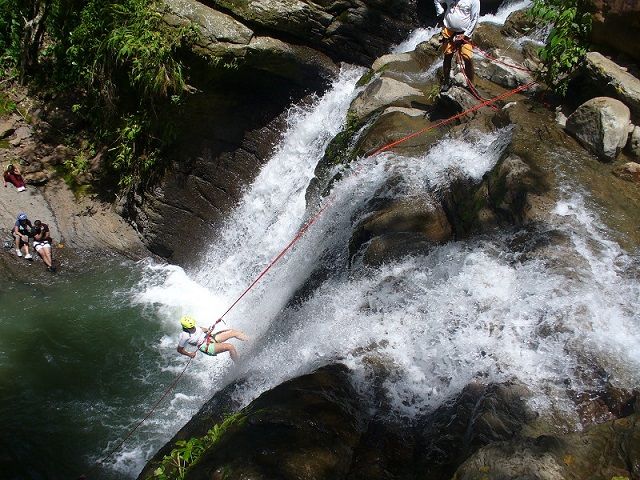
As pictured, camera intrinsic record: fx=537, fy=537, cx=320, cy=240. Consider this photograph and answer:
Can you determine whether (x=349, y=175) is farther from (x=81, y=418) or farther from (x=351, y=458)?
(x=81, y=418)

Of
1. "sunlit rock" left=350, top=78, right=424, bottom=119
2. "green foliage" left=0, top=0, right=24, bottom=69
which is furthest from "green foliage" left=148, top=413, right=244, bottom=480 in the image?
"green foliage" left=0, top=0, right=24, bottom=69

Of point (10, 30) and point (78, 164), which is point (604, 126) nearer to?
point (78, 164)

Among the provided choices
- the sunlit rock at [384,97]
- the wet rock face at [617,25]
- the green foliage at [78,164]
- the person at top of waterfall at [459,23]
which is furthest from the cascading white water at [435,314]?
the green foliage at [78,164]

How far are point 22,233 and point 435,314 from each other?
7.40 metres

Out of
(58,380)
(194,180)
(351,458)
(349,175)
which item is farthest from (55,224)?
(351,458)

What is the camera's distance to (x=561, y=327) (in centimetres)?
440

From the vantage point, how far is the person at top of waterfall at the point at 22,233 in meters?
9.05

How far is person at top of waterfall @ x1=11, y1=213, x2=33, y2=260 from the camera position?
9.05m

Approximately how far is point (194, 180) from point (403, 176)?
4539mm

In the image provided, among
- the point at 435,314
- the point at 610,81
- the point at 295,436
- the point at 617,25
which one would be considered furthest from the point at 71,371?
the point at 617,25

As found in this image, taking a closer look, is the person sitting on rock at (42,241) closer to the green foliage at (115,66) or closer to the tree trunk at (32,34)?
the green foliage at (115,66)

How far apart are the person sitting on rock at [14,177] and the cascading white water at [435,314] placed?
14.1 feet

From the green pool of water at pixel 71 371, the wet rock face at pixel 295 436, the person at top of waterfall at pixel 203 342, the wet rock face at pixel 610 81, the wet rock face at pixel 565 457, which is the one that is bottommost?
the green pool of water at pixel 71 371

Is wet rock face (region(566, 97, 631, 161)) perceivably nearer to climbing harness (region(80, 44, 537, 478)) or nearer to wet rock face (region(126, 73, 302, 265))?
climbing harness (region(80, 44, 537, 478))
